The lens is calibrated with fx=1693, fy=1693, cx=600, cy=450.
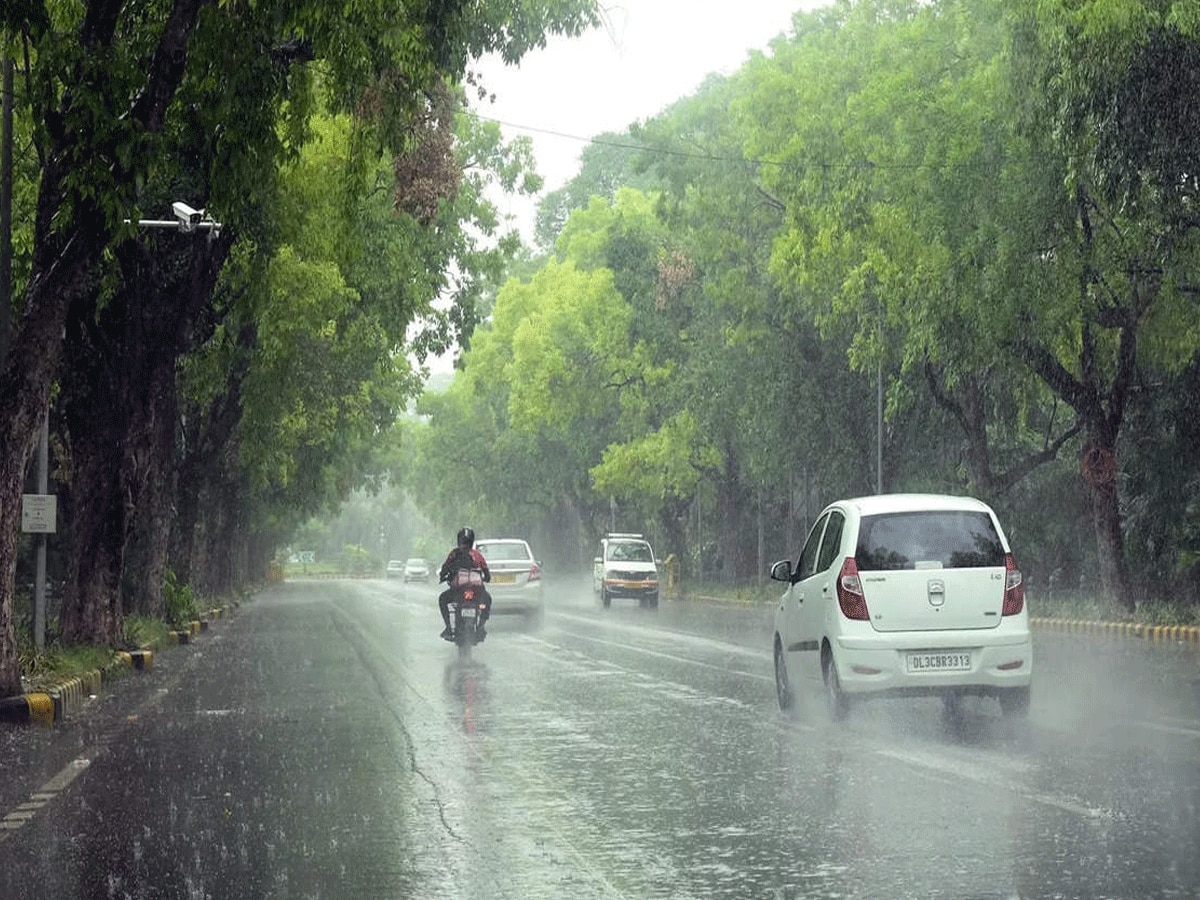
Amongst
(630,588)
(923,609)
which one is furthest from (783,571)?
(630,588)

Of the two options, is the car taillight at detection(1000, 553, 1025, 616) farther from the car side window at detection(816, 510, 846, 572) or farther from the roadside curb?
the roadside curb

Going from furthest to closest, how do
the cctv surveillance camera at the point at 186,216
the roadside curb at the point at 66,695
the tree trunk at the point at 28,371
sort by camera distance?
the cctv surveillance camera at the point at 186,216
the tree trunk at the point at 28,371
the roadside curb at the point at 66,695

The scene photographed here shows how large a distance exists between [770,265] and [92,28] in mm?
25969

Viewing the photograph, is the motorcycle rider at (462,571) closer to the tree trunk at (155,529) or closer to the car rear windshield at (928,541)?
the tree trunk at (155,529)

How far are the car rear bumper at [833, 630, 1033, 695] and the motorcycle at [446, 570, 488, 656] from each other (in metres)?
12.5

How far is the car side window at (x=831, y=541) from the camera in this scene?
1435 centimetres

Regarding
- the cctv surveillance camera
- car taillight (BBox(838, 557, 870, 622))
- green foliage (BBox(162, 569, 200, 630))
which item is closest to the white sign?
the cctv surveillance camera

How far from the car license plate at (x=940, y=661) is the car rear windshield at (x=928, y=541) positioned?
2.31ft

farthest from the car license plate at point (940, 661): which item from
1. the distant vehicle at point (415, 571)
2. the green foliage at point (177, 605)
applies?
the distant vehicle at point (415, 571)

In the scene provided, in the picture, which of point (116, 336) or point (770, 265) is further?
point (770, 265)

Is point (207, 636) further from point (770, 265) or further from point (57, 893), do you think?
point (57, 893)

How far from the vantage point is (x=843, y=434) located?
4384 centimetres

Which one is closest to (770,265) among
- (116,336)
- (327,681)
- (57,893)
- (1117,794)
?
(116,336)

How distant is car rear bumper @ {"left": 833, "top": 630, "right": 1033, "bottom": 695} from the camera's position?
13484 mm
